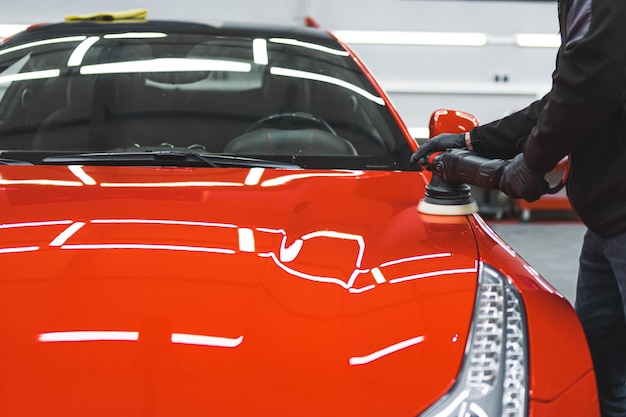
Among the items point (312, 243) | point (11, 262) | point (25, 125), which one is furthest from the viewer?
point (25, 125)

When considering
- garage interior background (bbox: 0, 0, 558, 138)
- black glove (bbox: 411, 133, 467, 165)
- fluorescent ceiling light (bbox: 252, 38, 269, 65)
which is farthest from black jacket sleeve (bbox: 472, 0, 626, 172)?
garage interior background (bbox: 0, 0, 558, 138)

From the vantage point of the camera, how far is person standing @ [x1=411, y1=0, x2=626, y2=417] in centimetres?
115

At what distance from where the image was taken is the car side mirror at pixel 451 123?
1842mm

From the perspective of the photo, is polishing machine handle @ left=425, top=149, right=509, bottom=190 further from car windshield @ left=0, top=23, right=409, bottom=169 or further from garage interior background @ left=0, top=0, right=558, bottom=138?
garage interior background @ left=0, top=0, right=558, bottom=138

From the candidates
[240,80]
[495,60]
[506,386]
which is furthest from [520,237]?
[506,386]

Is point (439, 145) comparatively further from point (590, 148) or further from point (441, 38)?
point (441, 38)

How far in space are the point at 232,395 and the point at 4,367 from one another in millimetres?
316

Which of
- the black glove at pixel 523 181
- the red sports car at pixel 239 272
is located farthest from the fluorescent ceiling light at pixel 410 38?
the black glove at pixel 523 181

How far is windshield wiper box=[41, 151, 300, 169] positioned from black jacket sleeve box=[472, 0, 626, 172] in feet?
2.36

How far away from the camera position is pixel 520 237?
5629 millimetres

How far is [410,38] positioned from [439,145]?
4863mm

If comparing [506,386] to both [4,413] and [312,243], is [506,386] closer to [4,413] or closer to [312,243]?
[312,243]

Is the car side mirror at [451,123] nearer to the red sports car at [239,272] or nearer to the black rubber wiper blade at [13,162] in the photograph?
the red sports car at [239,272]

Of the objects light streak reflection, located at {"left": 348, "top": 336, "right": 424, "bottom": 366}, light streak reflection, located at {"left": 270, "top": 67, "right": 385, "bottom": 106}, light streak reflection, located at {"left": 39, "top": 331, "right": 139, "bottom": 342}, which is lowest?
light streak reflection, located at {"left": 348, "top": 336, "right": 424, "bottom": 366}
